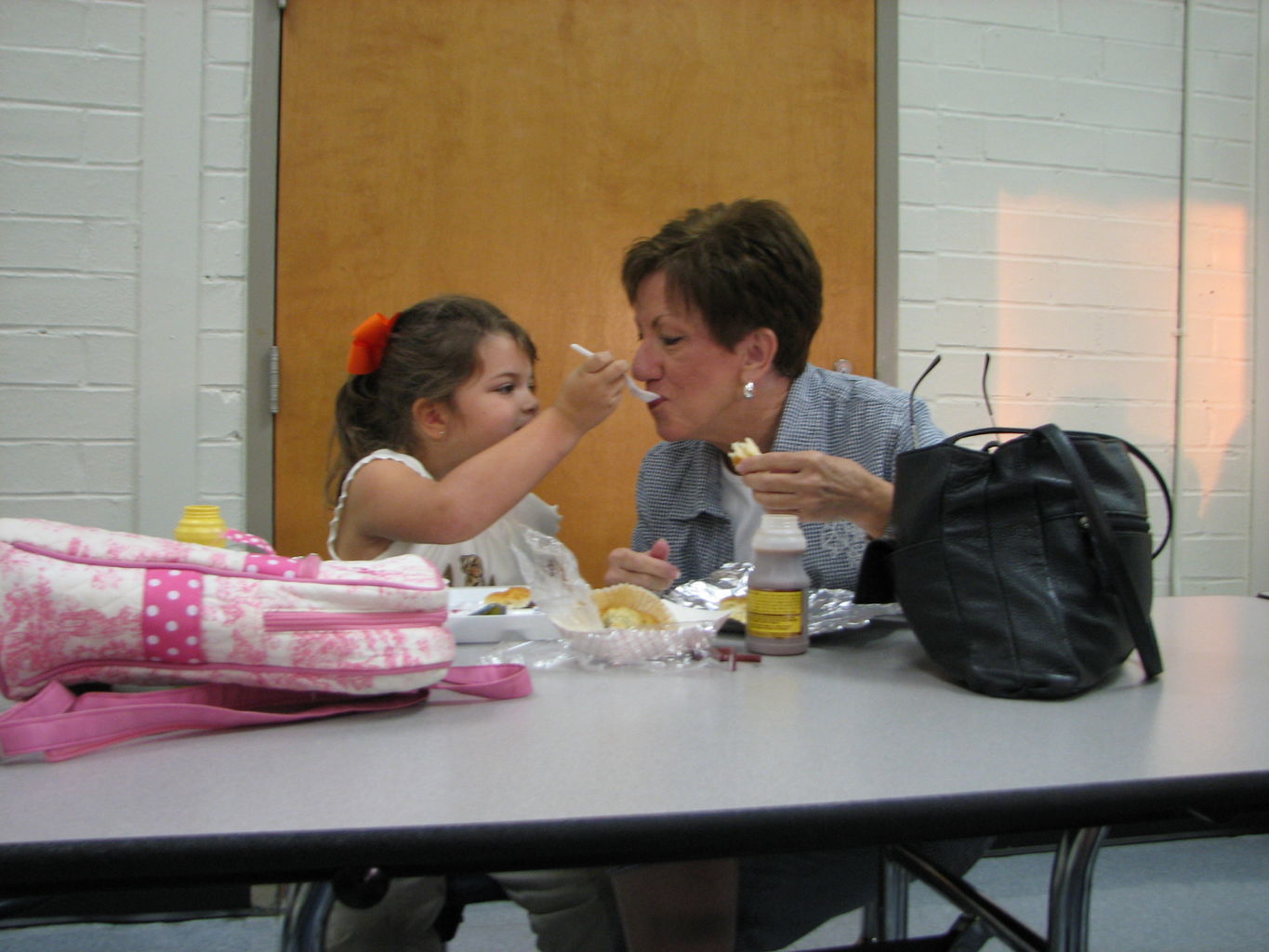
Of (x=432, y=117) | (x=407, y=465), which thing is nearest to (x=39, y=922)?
(x=407, y=465)

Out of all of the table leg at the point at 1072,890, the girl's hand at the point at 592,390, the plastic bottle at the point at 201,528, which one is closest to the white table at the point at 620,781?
the table leg at the point at 1072,890

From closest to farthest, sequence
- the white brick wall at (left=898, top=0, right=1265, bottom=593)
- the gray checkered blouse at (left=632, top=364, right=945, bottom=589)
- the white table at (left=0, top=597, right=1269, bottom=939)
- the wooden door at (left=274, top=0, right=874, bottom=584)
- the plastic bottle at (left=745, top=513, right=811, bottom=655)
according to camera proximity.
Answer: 1. the white table at (left=0, top=597, right=1269, bottom=939)
2. the plastic bottle at (left=745, top=513, right=811, bottom=655)
3. the gray checkered blouse at (left=632, top=364, right=945, bottom=589)
4. the wooden door at (left=274, top=0, right=874, bottom=584)
5. the white brick wall at (left=898, top=0, right=1265, bottom=593)

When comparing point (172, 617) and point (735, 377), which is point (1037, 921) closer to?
point (735, 377)

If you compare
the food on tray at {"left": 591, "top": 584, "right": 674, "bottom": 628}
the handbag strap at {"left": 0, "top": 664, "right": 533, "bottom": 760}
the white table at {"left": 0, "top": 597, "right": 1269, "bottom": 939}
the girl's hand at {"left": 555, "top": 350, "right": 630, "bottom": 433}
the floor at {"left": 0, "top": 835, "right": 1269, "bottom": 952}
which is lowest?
the floor at {"left": 0, "top": 835, "right": 1269, "bottom": 952}

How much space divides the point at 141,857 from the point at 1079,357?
2.36 m

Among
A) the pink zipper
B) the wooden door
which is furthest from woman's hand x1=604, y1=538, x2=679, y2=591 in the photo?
the wooden door

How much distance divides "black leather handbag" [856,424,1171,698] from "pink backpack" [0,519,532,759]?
0.44 metres

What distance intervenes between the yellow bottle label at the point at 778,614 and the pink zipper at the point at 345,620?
1.14 ft

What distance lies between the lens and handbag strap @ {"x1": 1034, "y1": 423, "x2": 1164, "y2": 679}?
737 millimetres

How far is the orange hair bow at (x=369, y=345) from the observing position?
1.57m

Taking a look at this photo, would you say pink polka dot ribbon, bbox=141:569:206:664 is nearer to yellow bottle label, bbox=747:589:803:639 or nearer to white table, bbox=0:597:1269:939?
white table, bbox=0:597:1269:939

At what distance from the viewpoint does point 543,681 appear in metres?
0.81

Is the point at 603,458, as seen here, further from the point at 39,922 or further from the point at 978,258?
the point at 39,922

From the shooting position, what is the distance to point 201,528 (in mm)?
919
